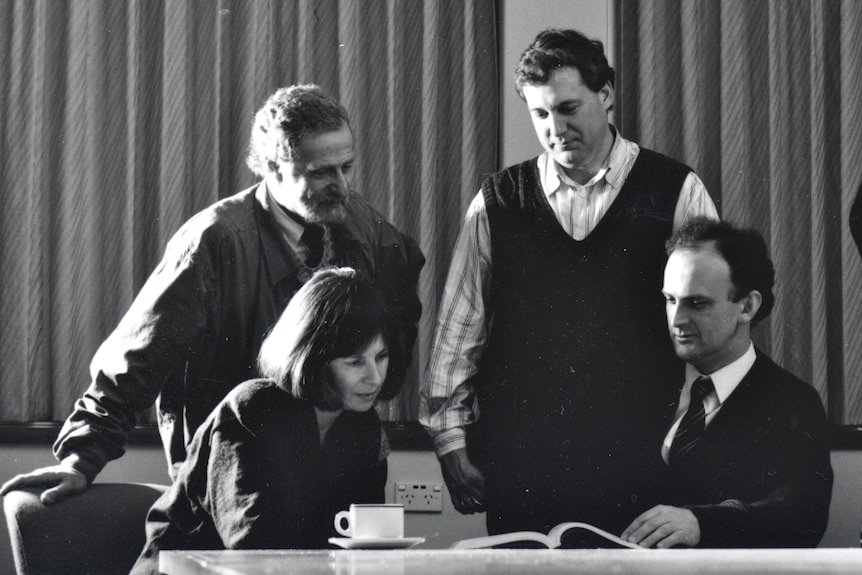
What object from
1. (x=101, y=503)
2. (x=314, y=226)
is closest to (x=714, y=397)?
(x=314, y=226)

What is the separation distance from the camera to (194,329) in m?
2.27

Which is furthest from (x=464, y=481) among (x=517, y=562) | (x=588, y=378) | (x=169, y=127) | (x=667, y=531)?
(x=169, y=127)

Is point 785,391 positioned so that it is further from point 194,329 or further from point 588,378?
point 194,329

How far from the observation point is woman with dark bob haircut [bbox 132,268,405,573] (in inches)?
69.9

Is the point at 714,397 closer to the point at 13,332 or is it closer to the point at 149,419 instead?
the point at 149,419

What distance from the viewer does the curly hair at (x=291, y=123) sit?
2.37 metres

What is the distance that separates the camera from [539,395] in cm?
234

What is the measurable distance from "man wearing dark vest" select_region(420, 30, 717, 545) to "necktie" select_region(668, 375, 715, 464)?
51 mm

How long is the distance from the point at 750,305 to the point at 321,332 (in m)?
0.90

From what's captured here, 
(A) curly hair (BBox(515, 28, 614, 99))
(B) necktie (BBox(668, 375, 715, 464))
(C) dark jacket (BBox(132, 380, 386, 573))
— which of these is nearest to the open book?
(C) dark jacket (BBox(132, 380, 386, 573))

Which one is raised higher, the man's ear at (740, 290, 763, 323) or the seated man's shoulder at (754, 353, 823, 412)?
the man's ear at (740, 290, 763, 323)

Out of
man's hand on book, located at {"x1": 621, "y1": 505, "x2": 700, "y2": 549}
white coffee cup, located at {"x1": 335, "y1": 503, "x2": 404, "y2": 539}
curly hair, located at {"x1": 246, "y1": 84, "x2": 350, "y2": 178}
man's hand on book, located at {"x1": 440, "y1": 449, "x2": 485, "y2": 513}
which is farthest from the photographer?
curly hair, located at {"x1": 246, "y1": 84, "x2": 350, "y2": 178}

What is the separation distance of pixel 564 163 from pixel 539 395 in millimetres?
481

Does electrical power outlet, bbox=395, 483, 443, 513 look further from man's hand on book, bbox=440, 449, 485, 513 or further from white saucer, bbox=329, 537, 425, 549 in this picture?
white saucer, bbox=329, 537, 425, 549
